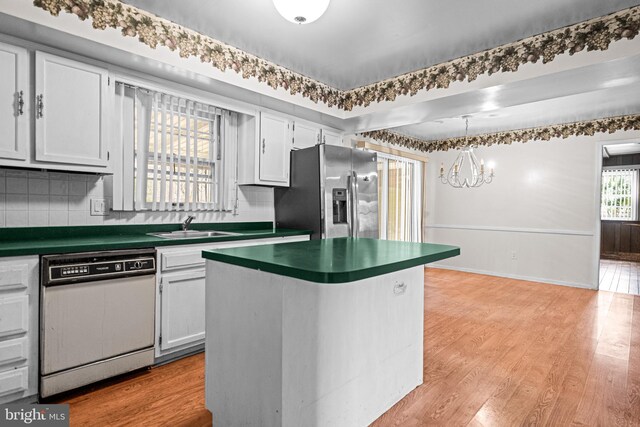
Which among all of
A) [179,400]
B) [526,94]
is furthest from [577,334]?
[179,400]

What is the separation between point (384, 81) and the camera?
3.86 metres

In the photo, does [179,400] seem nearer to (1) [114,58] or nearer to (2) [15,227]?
(2) [15,227]

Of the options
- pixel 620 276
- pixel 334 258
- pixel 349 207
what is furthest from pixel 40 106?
pixel 620 276

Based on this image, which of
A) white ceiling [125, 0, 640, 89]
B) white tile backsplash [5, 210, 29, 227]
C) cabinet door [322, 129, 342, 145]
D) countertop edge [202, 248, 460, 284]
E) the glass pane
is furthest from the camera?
the glass pane

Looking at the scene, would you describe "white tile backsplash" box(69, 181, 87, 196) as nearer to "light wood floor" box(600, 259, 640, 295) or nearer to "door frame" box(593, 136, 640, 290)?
"door frame" box(593, 136, 640, 290)

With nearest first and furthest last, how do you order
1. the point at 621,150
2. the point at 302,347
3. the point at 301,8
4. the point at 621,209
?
the point at 302,347 → the point at 301,8 → the point at 621,150 → the point at 621,209

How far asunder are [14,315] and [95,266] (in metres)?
0.43

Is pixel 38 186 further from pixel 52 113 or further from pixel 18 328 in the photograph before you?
pixel 18 328

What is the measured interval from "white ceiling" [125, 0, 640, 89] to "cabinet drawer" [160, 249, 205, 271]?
176cm

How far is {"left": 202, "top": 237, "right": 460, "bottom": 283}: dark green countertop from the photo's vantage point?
1246 millimetres

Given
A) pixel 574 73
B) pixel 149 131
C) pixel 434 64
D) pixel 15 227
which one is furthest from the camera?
pixel 434 64

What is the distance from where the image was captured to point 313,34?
9.38 ft

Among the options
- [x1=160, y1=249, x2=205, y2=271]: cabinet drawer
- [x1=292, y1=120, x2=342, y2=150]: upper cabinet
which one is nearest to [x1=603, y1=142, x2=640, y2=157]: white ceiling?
[x1=292, y1=120, x2=342, y2=150]: upper cabinet

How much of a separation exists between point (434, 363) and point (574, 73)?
250cm
